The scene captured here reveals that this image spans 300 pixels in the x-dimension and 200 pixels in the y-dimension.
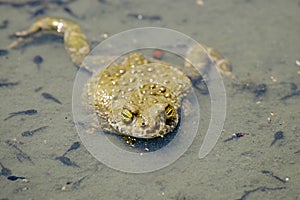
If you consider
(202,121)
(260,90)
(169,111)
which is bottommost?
(202,121)

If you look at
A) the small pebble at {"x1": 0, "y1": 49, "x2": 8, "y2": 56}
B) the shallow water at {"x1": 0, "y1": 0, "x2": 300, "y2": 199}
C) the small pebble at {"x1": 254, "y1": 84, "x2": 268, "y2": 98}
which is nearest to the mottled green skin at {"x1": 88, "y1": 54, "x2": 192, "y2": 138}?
the shallow water at {"x1": 0, "y1": 0, "x2": 300, "y2": 199}

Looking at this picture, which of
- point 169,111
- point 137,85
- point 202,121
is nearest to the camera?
point 169,111

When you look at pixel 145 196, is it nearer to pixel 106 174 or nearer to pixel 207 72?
pixel 106 174

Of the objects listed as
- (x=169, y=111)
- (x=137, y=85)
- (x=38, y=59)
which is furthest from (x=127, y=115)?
(x=38, y=59)

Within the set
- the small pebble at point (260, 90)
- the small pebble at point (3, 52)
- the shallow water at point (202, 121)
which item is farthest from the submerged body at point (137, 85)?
the small pebble at point (260, 90)

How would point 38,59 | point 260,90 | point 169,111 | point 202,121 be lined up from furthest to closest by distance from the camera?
point 38,59
point 260,90
point 202,121
point 169,111

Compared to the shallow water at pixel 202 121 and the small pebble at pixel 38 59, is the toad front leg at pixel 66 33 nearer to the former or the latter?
the shallow water at pixel 202 121

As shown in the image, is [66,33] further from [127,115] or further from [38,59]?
[127,115]
